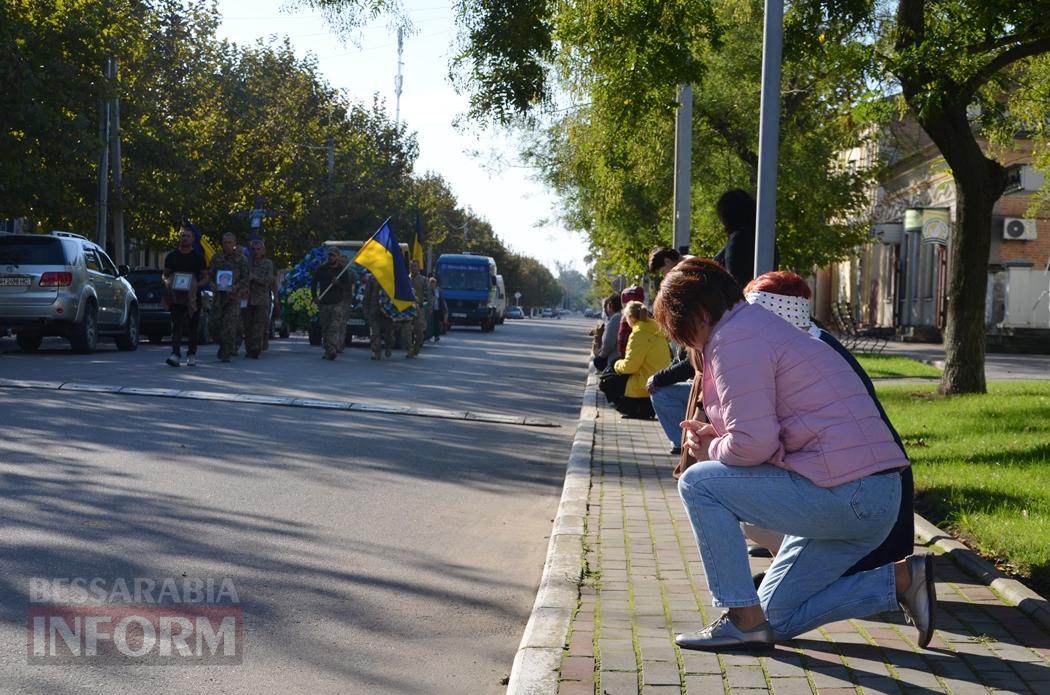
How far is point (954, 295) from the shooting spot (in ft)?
52.9

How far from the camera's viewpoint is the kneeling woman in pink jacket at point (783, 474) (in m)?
4.76

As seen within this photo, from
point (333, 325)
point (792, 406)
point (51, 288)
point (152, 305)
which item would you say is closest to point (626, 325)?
point (333, 325)

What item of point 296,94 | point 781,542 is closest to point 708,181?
point 781,542

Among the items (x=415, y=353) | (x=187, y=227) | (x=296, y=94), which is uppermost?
(x=296, y=94)

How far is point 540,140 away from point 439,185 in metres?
68.6

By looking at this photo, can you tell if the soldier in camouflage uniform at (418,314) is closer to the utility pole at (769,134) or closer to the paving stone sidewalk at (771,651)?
the utility pole at (769,134)

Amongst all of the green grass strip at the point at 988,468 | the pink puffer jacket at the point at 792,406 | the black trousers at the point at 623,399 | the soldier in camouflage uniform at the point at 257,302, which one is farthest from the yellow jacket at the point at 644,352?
the soldier in camouflage uniform at the point at 257,302

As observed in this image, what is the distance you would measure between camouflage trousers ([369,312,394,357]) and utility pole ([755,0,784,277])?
1385cm

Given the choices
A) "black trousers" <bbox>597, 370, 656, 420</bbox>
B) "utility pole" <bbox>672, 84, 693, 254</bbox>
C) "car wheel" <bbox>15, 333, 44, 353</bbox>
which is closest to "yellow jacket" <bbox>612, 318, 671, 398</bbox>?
"black trousers" <bbox>597, 370, 656, 420</bbox>

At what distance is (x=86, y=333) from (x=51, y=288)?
997 mm

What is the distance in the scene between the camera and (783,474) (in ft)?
16.0

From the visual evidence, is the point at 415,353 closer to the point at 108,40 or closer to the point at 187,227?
the point at 187,227

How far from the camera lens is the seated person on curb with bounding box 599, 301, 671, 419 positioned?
1294cm

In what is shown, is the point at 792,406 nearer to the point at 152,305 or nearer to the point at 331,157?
the point at 152,305
